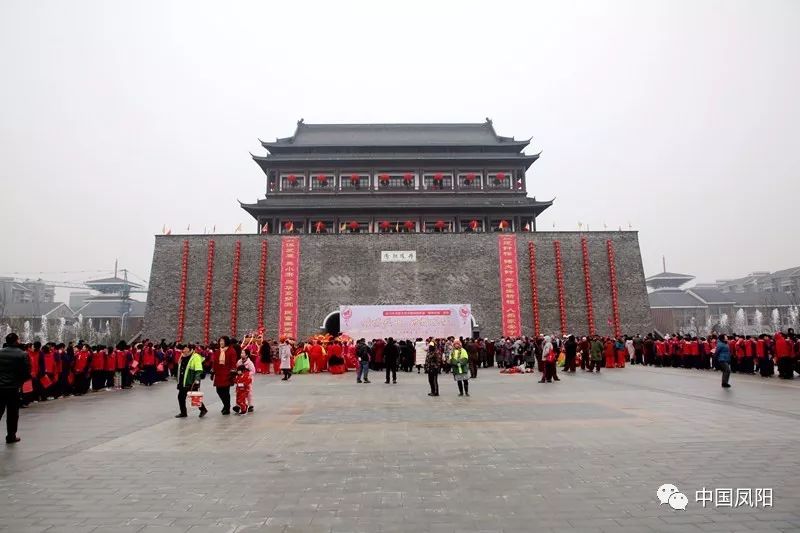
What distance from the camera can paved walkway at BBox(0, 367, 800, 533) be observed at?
384 cm

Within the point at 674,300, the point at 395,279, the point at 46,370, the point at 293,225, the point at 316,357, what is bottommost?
the point at 316,357

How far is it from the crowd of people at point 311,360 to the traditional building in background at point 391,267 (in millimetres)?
3584

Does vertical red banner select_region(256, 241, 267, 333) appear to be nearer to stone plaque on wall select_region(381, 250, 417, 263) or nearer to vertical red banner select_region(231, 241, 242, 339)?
vertical red banner select_region(231, 241, 242, 339)

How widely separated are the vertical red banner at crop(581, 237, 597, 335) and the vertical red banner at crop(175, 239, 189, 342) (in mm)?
23354

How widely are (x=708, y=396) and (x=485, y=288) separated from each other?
60.8ft

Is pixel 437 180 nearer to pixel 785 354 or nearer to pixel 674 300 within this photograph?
pixel 785 354

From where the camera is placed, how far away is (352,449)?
6.18 m

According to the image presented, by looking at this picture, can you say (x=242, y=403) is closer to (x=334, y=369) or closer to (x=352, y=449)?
(x=352, y=449)

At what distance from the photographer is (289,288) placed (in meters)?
28.8

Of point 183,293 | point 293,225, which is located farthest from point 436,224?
point 183,293

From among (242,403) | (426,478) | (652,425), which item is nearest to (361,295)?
(242,403)

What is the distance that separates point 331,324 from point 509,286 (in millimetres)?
10775

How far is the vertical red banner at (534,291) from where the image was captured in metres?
28.2

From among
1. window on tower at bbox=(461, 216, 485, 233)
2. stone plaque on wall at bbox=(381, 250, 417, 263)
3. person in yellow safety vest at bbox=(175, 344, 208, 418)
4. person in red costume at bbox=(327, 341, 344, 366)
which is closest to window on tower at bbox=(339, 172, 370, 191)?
stone plaque on wall at bbox=(381, 250, 417, 263)
